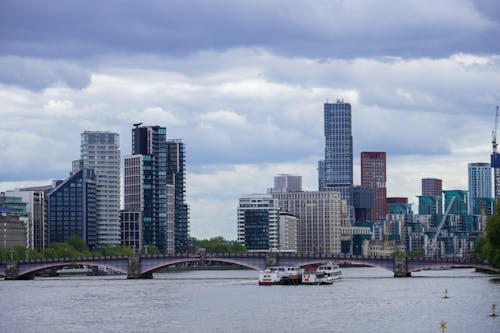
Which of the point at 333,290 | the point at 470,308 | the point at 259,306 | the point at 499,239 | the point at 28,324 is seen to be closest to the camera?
the point at 28,324

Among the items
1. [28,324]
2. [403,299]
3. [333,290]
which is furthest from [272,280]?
[28,324]

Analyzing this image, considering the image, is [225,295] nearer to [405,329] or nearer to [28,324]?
[28,324]

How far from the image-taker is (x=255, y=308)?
135 meters

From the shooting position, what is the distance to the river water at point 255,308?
372 feet

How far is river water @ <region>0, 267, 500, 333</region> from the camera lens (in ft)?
372

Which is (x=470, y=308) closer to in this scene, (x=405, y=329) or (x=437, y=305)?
(x=437, y=305)

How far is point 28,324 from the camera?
120000 mm

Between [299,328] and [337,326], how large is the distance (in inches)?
147

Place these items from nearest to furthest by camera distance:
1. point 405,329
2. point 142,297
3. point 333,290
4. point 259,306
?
point 405,329 → point 259,306 → point 142,297 → point 333,290

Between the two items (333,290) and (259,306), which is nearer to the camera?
(259,306)

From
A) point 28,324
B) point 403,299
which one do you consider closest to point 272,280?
point 403,299

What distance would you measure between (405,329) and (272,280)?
91164 mm

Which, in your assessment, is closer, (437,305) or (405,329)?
(405,329)

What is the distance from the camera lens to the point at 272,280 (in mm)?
197875
